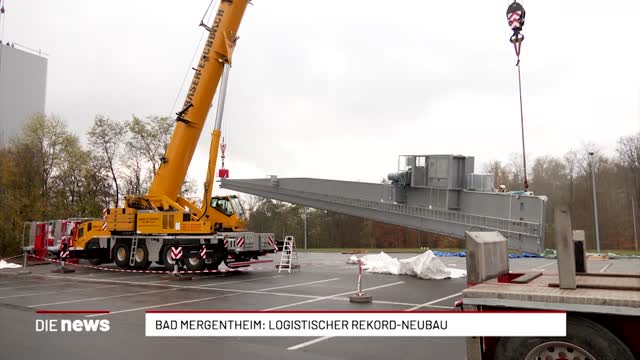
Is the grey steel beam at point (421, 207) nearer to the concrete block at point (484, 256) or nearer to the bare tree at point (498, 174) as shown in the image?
the bare tree at point (498, 174)

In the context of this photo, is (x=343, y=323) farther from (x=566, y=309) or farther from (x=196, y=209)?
(x=196, y=209)

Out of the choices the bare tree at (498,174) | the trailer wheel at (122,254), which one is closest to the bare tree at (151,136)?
the trailer wheel at (122,254)

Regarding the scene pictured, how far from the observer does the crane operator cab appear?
63.0ft

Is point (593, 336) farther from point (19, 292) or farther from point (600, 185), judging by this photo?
point (19, 292)

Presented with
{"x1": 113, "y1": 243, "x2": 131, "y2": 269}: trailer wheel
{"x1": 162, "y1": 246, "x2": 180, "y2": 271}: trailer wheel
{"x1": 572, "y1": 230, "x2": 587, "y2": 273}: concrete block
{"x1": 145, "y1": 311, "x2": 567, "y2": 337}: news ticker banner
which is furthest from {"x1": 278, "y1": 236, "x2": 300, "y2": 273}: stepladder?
{"x1": 572, "y1": 230, "x2": 587, "y2": 273}: concrete block

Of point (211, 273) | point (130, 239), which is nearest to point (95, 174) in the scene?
point (130, 239)

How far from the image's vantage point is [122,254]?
66.9ft

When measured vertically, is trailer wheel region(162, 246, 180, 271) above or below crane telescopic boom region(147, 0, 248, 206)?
below

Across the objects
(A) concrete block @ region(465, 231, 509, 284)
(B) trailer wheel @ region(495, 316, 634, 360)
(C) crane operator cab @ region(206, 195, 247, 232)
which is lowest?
(B) trailer wheel @ region(495, 316, 634, 360)

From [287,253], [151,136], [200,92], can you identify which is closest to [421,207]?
[287,253]

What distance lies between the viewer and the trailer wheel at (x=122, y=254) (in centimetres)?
2027

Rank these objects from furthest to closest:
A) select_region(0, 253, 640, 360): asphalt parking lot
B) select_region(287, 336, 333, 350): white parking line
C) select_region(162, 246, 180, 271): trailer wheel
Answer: select_region(162, 246, 180, 271): trailer wheel
select_region(287, 336, 333, 350): white parking line
select_region(0, 253, 640, 360): asphalt parking lot

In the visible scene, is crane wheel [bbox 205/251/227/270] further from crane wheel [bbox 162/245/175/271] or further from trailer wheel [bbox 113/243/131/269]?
trailer wheel [bbox 113/243/131/269]

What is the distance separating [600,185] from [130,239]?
17.7m
